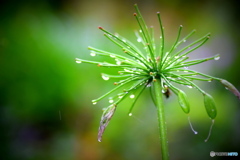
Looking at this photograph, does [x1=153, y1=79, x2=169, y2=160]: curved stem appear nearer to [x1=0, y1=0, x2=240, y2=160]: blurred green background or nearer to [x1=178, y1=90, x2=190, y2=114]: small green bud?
[x1=178, y1=90, x2=190, y2=114]: small green bud

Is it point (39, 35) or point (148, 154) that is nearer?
point (148, 154)

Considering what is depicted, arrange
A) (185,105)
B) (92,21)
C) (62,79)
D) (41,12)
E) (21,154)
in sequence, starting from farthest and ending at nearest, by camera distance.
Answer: (92,21)
(41,12)
(62,79)
(21,154)
(185,105)

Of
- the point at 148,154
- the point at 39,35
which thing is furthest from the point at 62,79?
the point at 148,154

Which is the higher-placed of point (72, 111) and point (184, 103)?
point (184, 103)

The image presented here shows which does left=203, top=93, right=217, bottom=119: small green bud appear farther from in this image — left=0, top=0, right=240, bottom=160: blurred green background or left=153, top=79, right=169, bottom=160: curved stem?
left=0, top=0, right=240, bottom=160: blurred green background

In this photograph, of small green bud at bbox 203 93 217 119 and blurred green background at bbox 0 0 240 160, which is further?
blurred green background at bbox 0 0 240 160

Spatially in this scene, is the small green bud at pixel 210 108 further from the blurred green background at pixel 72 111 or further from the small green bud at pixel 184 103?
the blurred green background at pixel 72 111

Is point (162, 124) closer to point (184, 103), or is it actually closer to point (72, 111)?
point (184, 103)

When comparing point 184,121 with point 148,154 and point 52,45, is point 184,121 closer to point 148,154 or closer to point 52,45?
point 148,154

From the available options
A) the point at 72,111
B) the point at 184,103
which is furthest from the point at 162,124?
the point at 72,111

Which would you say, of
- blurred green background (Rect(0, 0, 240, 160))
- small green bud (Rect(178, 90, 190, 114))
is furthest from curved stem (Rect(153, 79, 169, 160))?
blurred green background (Rect(0, 0, 240, 160))

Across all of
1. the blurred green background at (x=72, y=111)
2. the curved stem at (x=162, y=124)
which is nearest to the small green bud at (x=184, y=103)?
the curved stem at (x=162, y=124)
